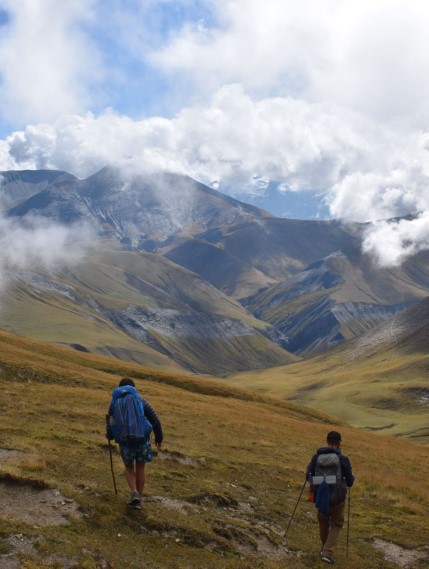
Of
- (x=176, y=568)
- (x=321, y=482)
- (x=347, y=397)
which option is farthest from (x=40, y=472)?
(x=347, y=397)

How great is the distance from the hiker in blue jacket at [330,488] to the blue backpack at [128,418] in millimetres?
5200

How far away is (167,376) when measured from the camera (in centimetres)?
7856

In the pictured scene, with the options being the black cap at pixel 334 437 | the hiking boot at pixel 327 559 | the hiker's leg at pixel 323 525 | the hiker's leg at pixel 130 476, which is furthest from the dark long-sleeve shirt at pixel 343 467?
the hiker's leg at pixel 130 476

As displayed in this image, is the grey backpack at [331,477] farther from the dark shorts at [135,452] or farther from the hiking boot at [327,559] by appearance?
the dark shorts at [135,452]

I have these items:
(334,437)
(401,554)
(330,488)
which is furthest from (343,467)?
(401,554)

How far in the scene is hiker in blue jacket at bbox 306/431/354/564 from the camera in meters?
16.0

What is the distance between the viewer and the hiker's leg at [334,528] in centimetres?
1603

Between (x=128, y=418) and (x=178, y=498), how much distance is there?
15.7 ft

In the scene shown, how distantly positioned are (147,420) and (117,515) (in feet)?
8.94

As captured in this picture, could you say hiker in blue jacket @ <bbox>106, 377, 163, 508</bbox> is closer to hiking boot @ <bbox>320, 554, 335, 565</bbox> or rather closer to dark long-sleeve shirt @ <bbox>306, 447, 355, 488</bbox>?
dark long-sleeve shirt @ <bbox>306, 447, 355, 488</bbox>

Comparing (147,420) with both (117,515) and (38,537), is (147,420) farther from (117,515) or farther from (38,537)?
(38,537)

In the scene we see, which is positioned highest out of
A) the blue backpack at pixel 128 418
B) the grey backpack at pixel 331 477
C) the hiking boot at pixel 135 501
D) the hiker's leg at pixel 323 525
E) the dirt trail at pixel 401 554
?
the blue backpack at pixel 128 418

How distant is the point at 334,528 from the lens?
16172 millimetres

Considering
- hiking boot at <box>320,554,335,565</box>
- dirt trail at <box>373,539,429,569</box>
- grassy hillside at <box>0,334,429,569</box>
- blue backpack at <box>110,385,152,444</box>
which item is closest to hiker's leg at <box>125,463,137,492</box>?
grassy hillside at <box>0,334,429,569</box>
